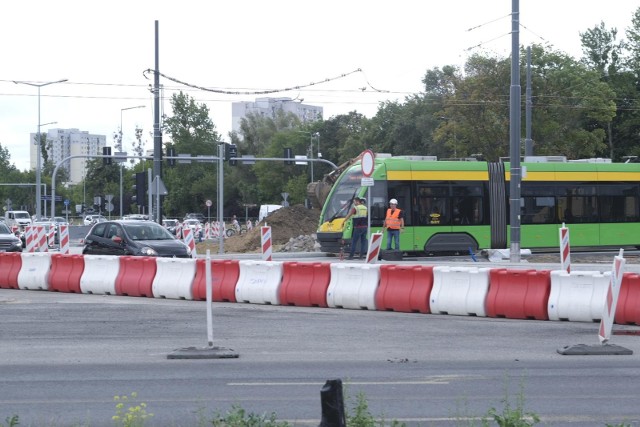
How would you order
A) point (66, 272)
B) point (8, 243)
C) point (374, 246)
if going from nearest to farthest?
point (374, 246) < point (66, 272) < point (8, 243)

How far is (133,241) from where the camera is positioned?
25.7 m

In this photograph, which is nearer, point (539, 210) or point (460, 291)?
point (460, 291)

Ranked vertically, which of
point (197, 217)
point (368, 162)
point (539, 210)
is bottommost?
point (197, 217)

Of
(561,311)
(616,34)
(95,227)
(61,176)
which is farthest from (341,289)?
(61,176)

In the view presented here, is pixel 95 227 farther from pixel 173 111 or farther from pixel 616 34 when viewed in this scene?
pixel 173 111

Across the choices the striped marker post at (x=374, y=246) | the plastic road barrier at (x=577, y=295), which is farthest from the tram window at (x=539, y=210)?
the plastic road barrier at (x=577, y=295)

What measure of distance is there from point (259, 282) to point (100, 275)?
4151 mm

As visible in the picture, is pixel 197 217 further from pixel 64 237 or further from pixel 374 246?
pixel 374 246

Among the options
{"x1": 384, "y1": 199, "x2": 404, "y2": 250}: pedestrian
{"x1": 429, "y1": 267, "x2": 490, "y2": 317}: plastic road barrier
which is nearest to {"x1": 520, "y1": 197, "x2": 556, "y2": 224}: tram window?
{"x1": 384, "y1": 199, "x2": 404, "y2": 250}: pedestrian

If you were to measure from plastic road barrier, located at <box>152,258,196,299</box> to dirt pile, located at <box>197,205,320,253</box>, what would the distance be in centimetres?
2665

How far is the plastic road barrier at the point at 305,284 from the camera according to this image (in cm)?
1816

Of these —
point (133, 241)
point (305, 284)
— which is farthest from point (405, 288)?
point (133, 241)

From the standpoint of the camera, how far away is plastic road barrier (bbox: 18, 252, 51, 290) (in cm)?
2231

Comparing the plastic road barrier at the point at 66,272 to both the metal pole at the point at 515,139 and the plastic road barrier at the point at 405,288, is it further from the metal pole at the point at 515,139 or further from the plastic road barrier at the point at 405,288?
the metal pole at the point at 515,139
